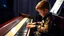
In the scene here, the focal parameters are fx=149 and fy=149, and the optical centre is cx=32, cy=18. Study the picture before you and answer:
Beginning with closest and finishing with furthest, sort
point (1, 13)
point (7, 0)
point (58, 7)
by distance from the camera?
1. point (58, 7)
2. point (1, 13)
3. point (7, 0)

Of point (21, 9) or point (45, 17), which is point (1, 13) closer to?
point (21, 9)

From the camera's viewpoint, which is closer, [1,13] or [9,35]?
[9,35]

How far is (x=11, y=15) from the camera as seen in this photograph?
199 inches

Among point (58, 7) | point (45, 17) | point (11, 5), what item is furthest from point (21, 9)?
point (45, 17)

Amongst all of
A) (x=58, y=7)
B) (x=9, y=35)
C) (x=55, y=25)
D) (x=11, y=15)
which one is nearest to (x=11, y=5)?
(x=11, y=15)

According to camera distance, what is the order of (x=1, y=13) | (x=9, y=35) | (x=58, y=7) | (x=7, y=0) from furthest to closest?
(x=7, y=0) < (x=1, y=13) < (x=58, y=7) < (x=9, y=35)

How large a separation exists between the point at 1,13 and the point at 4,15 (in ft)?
0.38

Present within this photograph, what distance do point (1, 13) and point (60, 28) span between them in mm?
3289

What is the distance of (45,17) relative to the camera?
179 centimetres

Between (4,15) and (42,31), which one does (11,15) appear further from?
(42,31)

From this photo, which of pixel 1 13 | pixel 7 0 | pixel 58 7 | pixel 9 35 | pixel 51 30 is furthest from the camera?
pixel 7 0

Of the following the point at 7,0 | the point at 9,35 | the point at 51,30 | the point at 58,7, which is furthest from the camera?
the point at 7,0

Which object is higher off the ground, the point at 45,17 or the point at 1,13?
the point at 45,17

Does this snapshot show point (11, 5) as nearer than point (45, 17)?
No
